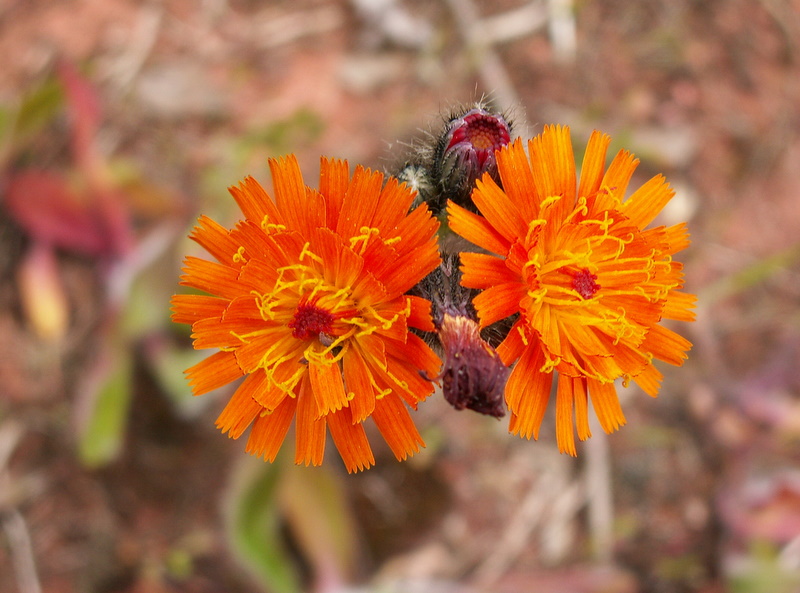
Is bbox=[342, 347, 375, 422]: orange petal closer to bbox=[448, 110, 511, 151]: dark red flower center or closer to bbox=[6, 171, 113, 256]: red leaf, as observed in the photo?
bbox=[448, 110, 511, 151]: dark red flower center

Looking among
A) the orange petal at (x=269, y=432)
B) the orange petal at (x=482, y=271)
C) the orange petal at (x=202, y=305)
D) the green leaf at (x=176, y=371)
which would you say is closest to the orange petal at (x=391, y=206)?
the orange petal at (x=482, y=271)

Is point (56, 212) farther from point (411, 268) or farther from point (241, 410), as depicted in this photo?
point (411, 268)

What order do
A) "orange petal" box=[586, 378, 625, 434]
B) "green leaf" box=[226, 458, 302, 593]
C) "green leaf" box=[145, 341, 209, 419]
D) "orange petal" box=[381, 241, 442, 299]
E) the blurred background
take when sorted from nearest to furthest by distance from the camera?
1. "orange petal" box=[381, 241, 442, 299]
2. "orange petal" box=[586, 378, 625, 434]
3. "green leaf" box=[226, 458, 302, 593]
4. "green leaf" box=[145, 341, 209, 419]
5. the blurred background

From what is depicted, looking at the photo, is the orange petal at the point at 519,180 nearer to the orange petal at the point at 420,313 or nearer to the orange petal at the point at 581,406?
the orange petal at the point at 420,313

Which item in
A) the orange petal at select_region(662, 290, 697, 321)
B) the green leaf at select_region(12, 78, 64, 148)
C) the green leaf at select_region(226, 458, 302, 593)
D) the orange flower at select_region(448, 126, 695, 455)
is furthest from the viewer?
the green leaf at select_region(12, 78, 64, 148)

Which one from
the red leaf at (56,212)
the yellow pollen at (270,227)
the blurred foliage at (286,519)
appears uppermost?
the red leaf at (56,212)

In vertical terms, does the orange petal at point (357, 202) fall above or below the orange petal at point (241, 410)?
above

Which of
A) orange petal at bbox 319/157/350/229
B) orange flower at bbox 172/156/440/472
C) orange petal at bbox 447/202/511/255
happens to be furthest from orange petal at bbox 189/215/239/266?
orange petal at bbox 447/202/511/255

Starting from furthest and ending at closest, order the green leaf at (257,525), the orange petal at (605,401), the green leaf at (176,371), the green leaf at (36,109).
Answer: the green leaf at (36,109)
the green leaf at (176,371)
the green leaf at (257,525)
the orange petal at (605,401)

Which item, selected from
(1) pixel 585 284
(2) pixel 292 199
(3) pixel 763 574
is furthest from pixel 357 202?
(3) pixel 763 574
